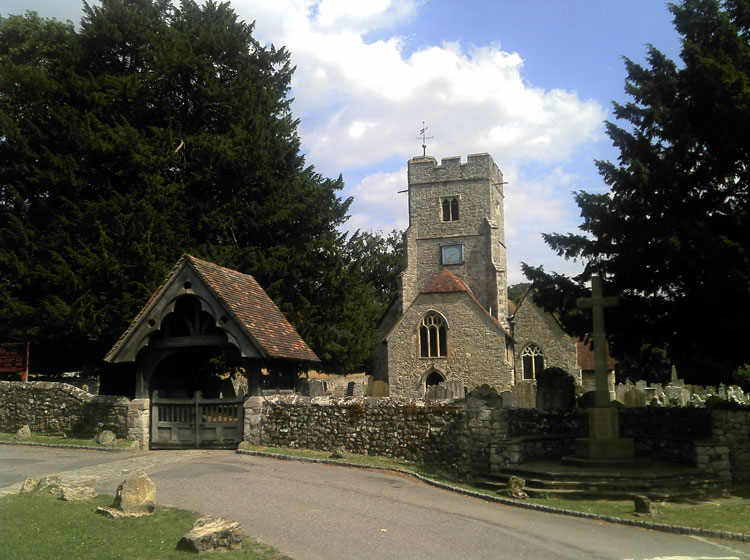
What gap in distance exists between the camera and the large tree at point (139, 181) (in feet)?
72.3

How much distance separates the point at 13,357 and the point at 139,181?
7.24 m

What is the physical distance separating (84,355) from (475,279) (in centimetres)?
3285

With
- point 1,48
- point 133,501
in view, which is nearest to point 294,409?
point 133,501

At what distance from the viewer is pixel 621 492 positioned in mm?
10883

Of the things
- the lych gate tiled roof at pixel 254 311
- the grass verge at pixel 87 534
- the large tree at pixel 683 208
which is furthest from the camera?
the lych gate tiled roof at pixel 254 311

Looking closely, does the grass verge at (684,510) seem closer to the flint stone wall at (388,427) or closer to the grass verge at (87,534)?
the flint stone wall at (388,427)

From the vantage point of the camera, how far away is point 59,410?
17.0 metres

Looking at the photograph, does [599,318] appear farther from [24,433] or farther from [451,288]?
[451,288]

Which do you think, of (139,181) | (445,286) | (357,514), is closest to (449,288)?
(445,286)

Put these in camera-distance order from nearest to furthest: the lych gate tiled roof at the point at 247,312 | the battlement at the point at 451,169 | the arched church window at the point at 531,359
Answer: the lych gate tiled roof at the point at 247,312 < the arched church window at the point at 531,359 < the battlement at the point at 451,169

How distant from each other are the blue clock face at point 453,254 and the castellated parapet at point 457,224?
77 mm

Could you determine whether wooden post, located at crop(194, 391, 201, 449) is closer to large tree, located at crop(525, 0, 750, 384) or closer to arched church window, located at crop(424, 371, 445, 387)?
large tree, located at crop(525, 0, 750, 384)

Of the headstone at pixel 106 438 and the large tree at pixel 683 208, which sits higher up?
the large tree at pixel 683 208

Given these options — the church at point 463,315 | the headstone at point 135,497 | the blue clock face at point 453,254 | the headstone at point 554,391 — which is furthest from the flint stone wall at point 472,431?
the blue clock face at point 453,254
